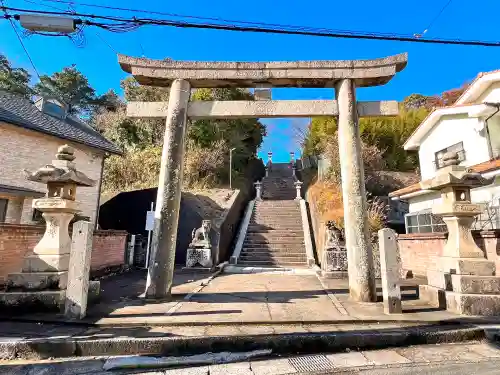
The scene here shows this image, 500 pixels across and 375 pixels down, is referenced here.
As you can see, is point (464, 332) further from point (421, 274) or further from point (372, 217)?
point (372, 217)

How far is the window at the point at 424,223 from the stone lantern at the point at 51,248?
39.3 ft

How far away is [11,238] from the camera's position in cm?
651

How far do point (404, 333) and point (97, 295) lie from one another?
18.5 ft

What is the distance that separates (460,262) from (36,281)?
7737mm

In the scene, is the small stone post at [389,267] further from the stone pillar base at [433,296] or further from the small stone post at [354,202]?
the stone pillar base at [433,296]

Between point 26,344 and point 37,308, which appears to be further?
point 37,308

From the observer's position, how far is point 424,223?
1235cm

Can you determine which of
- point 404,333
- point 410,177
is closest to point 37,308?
point 404,333

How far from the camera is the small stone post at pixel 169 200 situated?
229 inches

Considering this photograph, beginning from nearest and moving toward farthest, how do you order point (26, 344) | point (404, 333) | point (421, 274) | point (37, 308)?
1. point (26, 344)
2. point (404, 333)
3. point (37, 308)
4. point (421, 274)

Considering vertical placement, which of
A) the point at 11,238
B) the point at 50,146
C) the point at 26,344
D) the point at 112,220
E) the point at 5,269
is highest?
the point at 50,146

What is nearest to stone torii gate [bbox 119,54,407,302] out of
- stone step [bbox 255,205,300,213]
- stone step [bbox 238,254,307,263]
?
stone step [bbox 238,254,307,263]

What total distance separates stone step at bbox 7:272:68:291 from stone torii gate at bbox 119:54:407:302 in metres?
2.01

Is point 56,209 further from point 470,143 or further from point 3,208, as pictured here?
point 470,143
